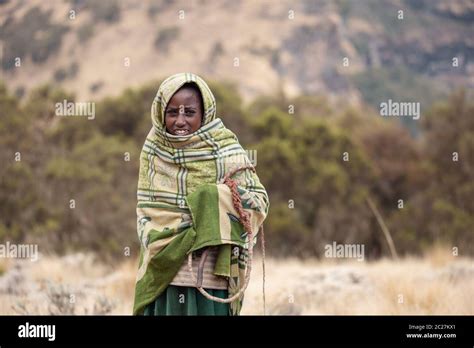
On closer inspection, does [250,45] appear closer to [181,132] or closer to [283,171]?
[283,171]

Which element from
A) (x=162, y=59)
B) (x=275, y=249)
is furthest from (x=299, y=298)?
(x=162, y=59)

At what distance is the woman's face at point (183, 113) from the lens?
4902mm

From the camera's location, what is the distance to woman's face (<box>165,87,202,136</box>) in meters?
Result: 4.90

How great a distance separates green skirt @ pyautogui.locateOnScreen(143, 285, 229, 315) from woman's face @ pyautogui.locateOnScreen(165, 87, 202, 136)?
A: 0.88 metres

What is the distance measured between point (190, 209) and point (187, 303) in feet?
1.73

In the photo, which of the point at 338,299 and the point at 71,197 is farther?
the point at 71,197

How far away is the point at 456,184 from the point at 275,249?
635 centimetres

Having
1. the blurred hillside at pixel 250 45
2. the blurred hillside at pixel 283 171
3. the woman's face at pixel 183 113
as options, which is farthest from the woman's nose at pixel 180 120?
the blurred hillside at pixel 250 45

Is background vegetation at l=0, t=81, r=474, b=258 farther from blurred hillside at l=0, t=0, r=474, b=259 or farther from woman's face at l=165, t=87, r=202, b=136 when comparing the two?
woman's face at l=165, t=87, r=202, b=136

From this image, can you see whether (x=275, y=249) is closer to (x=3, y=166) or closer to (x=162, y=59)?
(x=3, y=166)

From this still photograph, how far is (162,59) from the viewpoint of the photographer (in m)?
56.7

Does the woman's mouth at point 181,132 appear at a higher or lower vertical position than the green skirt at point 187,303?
higher

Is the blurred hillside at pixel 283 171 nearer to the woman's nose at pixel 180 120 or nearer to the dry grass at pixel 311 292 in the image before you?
the dry grass at pixel 311 292
